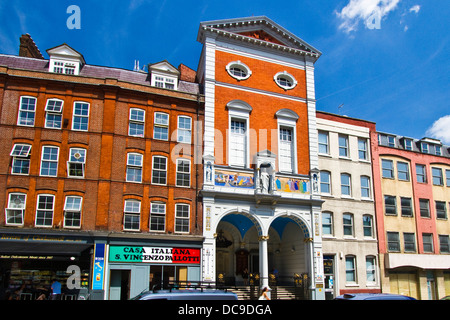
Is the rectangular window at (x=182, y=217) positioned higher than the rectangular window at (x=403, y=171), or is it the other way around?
the rectangular window at (x=403, y=171)

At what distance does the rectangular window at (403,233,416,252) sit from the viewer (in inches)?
1280

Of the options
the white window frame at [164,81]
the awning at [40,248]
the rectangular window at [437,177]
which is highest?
the white window frame at [164,81]

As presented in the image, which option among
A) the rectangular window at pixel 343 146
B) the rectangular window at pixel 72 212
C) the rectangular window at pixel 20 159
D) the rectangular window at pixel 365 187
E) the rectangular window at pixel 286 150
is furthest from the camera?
the rectangular window at pixel 343 146

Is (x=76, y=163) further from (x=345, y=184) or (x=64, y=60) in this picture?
(x=345, y=184)

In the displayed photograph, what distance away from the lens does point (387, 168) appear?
3344 cm

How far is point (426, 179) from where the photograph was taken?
35281 mm

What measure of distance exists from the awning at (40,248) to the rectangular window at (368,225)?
20778 millimetres

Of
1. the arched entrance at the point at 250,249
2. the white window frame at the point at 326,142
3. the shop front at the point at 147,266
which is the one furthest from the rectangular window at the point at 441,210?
the shop front at the point at 147,266

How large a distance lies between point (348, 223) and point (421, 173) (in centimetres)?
997

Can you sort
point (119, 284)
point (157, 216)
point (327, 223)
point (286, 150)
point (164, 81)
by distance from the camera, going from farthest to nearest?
point (327, 223) → point (286, 150) → point (164, 81) → point (157, 216) → point (119, 284)

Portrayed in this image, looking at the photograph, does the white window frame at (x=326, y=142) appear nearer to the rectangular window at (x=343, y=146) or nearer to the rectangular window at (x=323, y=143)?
the rectangular window at (x=323, y=143)

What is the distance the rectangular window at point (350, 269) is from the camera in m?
29.4

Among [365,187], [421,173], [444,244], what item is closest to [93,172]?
[365,187]

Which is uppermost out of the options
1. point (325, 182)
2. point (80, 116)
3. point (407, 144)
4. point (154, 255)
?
point (407, 144)
